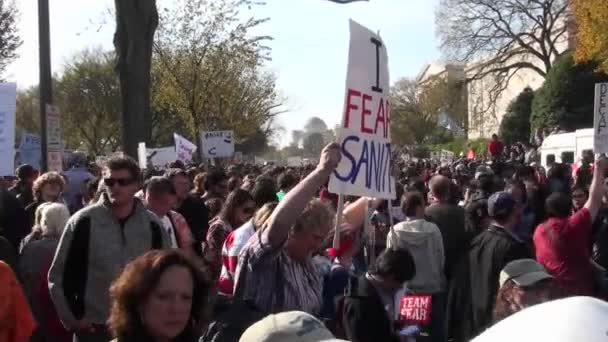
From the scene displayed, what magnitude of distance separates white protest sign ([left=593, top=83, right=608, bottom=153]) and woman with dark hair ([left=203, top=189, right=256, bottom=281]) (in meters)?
5.07

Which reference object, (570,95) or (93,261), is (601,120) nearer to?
(93,261)

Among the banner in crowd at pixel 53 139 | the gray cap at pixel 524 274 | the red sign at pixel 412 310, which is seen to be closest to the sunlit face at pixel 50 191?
the banner in crowd at pixel 53 139

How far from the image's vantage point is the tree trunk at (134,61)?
1727cm

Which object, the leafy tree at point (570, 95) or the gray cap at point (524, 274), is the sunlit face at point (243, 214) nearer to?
the gray cap at point (524, 274)

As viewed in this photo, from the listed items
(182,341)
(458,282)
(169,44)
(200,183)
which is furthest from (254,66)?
(182,341)

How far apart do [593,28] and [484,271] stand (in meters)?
32.2

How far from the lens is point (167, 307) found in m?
3.46

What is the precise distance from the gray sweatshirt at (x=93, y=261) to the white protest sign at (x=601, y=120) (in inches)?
276

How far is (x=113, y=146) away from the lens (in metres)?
73.8

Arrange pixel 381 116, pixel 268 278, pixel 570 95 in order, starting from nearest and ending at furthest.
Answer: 1. pixel 268 278
2. pixel 381 116
3. pixel 570 95

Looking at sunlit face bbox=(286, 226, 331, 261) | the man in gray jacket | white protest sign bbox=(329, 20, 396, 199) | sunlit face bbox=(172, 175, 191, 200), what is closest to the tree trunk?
sunlit face bbox=(172, 175, 191, 200)

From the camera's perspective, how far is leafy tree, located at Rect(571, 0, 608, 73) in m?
35.7

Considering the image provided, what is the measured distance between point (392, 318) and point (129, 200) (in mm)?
1526

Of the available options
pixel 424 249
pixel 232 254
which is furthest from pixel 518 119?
pixel 232 254
